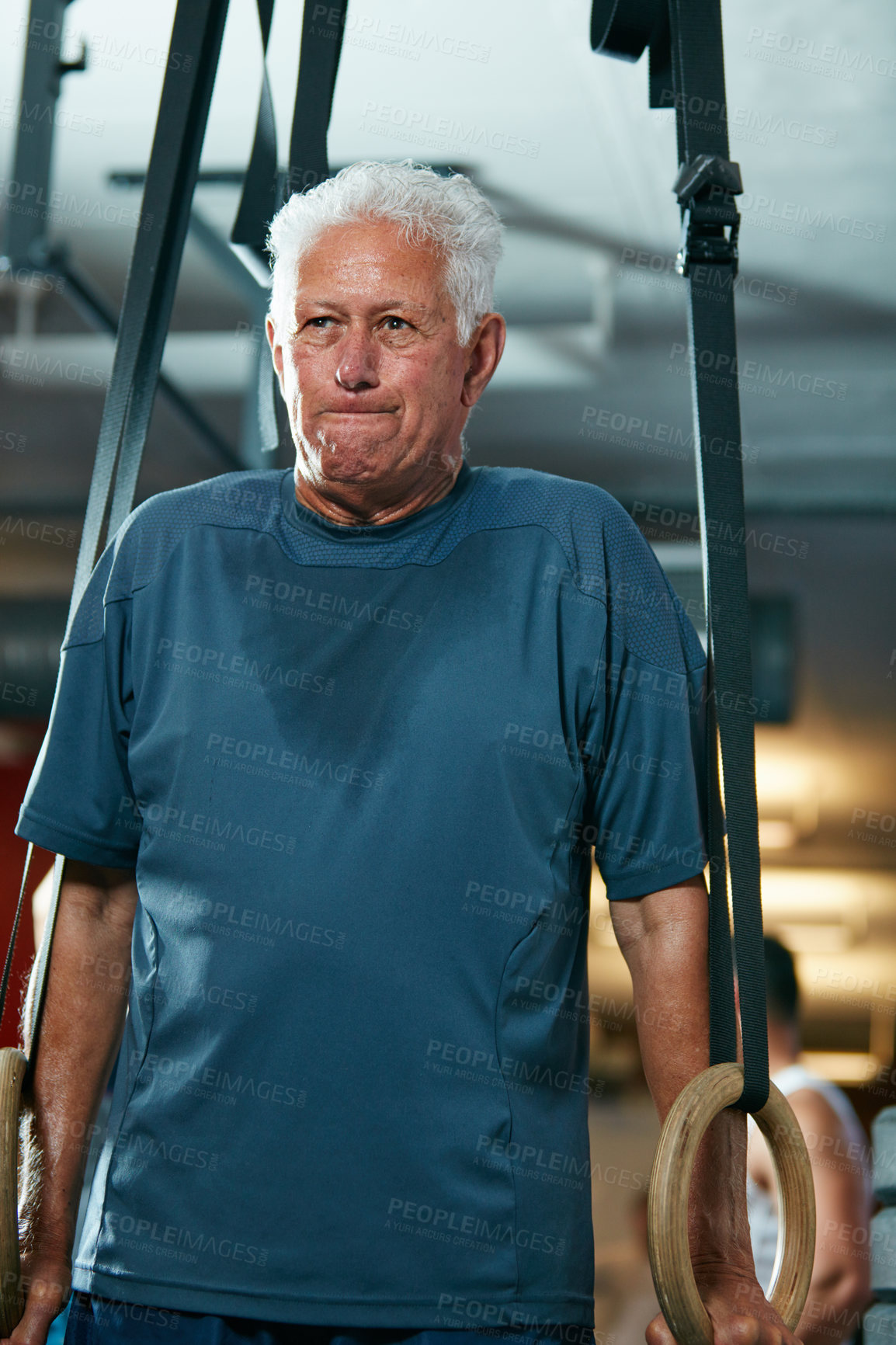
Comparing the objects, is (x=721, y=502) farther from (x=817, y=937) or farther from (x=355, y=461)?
(x=817, y=937)

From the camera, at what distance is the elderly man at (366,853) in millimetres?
1088

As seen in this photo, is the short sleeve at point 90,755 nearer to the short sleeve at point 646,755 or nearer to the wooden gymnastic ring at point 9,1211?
the wooden gymnastic ring at point 9,1211

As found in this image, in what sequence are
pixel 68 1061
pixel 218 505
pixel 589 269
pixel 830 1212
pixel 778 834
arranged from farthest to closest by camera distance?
pixel 778 834 → pixel 589 269 → pixel 830 1212 → pixel 218 505 → pixel 68 1061

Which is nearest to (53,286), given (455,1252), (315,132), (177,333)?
(177,333)

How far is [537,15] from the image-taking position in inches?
114

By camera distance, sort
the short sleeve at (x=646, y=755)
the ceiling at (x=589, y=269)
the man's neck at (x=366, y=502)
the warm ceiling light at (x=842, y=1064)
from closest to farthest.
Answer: the short sleeve at (x=646, y=755), the man's neck at (x=366, y=502), the ceiling at (x=589, y=269), the warm ceiling light at (x=842, y=1064)

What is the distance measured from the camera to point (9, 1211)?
1.08 m

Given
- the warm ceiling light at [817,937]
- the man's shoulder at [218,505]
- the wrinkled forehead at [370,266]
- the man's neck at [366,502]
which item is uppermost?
the wrinkled forehead at [370,266]

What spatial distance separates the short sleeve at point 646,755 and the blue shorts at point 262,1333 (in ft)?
1.26

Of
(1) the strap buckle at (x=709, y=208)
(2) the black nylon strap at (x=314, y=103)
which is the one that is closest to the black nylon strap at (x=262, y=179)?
(2) the black nylon strap at (x=314, y=103)

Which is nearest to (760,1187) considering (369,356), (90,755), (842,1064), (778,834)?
(90,755)

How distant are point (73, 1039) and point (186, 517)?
55 centimetres

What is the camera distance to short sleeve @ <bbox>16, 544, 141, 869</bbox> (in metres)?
1.27

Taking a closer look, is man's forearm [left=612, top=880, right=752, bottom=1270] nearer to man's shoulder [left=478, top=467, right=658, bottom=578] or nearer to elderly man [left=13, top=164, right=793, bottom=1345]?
elderly man [left=13, top=164, right=793, bottom=1345]
